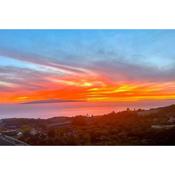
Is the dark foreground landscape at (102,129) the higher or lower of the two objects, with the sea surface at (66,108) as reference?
lower

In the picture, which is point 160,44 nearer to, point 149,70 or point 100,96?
point 149,70

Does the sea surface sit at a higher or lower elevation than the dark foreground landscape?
higher

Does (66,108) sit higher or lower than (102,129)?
higher

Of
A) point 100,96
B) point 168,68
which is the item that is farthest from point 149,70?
point 100,96

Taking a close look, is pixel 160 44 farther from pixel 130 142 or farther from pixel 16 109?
pixel 16 109
